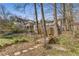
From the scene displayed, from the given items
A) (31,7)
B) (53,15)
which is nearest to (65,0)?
(53,15)

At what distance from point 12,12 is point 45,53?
0.47 meters

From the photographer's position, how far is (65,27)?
175 cm

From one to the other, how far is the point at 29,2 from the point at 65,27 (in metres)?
0.39

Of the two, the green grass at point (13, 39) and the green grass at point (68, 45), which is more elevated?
the green grass at point (13, 39)

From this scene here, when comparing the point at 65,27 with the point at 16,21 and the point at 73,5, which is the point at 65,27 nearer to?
the point at 73,5

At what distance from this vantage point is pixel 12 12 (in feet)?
5.79

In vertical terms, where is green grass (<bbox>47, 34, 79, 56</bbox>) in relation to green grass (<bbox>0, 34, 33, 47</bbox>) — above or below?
below

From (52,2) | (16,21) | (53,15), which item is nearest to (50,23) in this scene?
(53,15)

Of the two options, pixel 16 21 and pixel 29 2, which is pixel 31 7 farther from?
pixel 16 21

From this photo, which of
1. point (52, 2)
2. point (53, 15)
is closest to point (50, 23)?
point (53, 15)

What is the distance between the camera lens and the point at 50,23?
5.77ft

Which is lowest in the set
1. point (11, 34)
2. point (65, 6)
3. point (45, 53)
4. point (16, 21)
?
point (45, 53)

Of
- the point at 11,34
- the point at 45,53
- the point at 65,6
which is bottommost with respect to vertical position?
the point at 45,53

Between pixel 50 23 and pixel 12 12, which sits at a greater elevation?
pixel 12 12
